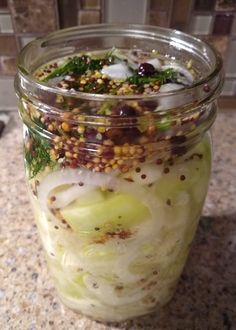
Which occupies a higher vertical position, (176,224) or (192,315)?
(176,224)

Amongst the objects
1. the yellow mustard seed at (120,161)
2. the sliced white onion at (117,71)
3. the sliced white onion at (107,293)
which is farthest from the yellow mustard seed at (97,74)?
the sliced white onion at (107,293)

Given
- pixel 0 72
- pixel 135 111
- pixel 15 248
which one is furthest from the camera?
pixel 0 72

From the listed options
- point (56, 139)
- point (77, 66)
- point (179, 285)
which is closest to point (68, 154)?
point (56, 139)

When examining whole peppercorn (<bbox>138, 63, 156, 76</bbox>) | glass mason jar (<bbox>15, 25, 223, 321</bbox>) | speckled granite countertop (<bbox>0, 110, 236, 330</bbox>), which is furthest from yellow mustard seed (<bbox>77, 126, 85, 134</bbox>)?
speckled granite countertop (<bbox>0, 110, 236, 330</bbox>)

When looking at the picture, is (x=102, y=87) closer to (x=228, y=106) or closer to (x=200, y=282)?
(x=200, y=282)

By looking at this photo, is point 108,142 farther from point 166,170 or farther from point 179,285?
point 179,285

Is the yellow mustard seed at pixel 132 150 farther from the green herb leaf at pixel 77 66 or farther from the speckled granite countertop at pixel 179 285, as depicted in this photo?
the speckled granite countertop at pixel 179 285

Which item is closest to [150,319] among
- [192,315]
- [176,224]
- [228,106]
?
[192,315]

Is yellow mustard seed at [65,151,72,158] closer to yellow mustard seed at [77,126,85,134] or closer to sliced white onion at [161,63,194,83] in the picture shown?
yellow mustard seed at [77,126,85,134]
